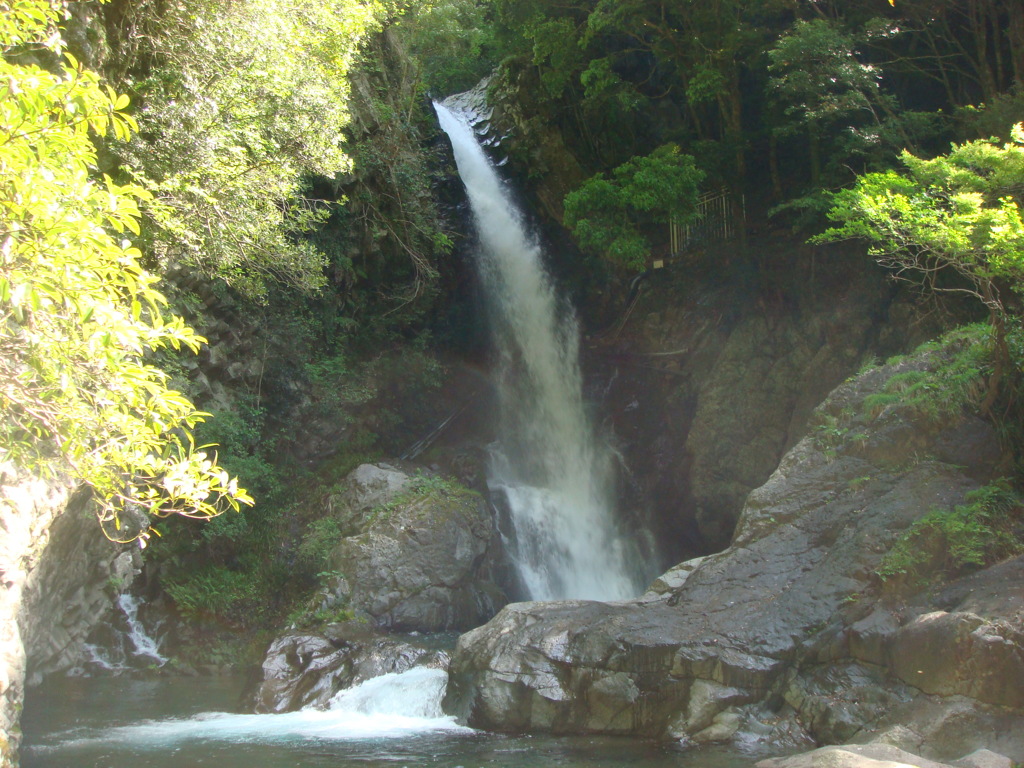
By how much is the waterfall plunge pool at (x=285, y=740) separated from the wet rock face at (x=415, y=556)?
2.47 metres

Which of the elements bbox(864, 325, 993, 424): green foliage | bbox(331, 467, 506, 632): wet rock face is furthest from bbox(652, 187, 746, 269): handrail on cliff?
bbox(331, 467, 506, 632): wet rock face

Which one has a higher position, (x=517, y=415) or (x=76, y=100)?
(x=76, y=100)

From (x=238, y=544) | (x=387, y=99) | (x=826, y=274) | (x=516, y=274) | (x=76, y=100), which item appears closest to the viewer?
(x=76, y=100)

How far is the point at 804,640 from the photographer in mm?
8016

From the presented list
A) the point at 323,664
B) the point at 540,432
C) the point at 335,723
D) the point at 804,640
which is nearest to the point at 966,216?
the point at 804,640

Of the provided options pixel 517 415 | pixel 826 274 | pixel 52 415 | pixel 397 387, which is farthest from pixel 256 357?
pixel 826 274

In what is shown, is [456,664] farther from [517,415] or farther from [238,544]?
[517,415]

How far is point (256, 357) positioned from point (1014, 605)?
484 inches

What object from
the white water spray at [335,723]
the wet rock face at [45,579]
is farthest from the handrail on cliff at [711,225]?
the wet rock face at [45,579]

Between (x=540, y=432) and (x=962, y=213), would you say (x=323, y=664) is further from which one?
(x=962, y=213)

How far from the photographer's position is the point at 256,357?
14430 mm

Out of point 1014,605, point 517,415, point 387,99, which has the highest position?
point 387,99

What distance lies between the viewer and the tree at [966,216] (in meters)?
7.36

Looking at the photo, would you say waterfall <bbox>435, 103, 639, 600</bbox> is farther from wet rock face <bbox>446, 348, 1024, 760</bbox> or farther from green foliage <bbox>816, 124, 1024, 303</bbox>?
green foliage <bbox>816, 124, 1024, 303</bbox>
